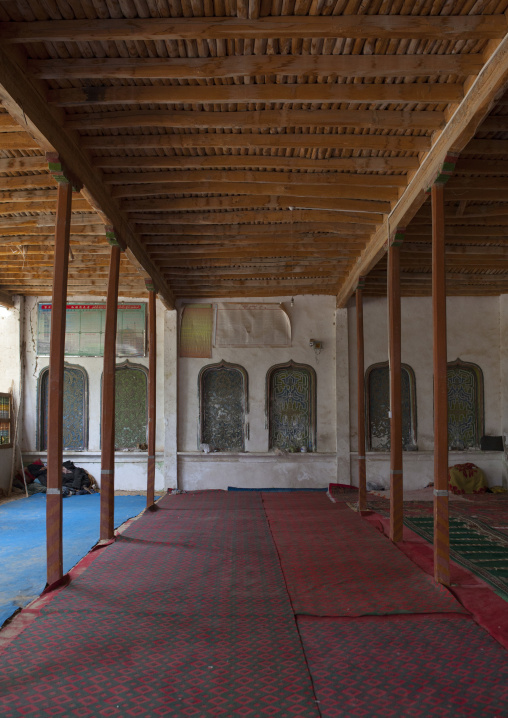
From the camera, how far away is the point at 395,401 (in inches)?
277

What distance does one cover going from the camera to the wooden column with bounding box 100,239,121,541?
275 inches

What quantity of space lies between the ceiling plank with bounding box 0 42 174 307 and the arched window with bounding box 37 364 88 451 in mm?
6026

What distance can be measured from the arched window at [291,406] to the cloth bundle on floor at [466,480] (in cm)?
276

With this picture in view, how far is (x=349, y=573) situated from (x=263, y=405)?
6807mm

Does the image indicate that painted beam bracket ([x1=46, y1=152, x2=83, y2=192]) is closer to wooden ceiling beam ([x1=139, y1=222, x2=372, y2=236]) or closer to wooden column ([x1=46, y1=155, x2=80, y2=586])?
wooden column ([x1=46, y1=155, x2=80, y2=586])

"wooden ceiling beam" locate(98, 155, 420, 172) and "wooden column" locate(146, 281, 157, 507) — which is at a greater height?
"wooden ceiling beam" locate(98, 155, 420, 172)

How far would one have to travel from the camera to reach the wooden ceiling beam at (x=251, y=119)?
5281mm

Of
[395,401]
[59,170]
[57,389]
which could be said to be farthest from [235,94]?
[395,401]

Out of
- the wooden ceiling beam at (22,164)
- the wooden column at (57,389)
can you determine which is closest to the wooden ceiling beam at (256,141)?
the wooden column at (57,389)

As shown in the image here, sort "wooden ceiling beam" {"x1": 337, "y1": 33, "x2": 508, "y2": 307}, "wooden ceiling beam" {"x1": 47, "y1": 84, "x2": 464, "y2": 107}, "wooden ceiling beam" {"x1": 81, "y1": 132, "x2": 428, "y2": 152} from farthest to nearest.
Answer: "wooden ceiling beam" {"x1": 81, "y1": 132, "x2": 428, "y2": 152} → "wooden ceiling beam" {"x1": 47, "y1": 84, "x2": 464, "y2": 107} → "wooden ceiling beam" {"x1": 337, "y1": 33, "x2": 508, "y2": 307}

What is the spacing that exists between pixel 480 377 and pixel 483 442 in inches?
51.9

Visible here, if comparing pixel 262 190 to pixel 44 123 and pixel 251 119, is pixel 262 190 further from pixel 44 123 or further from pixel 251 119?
pixel 44 123

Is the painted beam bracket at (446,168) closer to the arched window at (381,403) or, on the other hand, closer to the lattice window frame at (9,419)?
the arched window at (381,403)

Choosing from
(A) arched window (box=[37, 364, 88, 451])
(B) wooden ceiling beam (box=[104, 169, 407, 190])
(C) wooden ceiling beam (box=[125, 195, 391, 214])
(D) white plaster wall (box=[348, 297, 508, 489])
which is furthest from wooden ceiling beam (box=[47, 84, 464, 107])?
(A) arched window (box=[37, 364, 88, 451])
